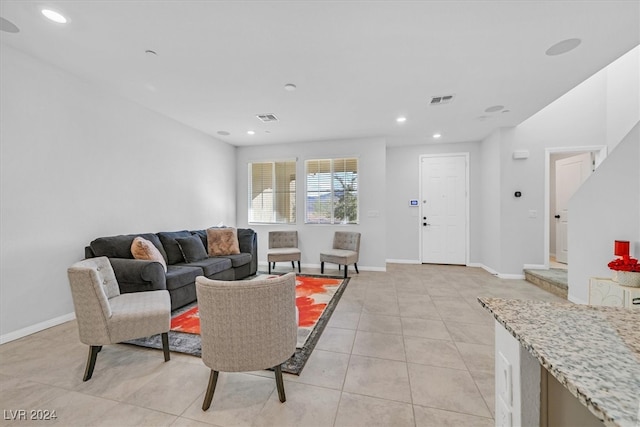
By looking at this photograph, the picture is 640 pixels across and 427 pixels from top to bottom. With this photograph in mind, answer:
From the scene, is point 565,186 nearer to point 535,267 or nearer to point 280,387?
point 535,267

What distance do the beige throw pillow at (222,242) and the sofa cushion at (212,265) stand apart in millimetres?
370

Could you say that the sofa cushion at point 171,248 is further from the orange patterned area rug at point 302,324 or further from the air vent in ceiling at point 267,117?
the air vent in ceiling at point 267,117

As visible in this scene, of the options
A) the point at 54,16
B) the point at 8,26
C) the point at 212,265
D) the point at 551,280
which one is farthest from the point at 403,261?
the point at 8,26

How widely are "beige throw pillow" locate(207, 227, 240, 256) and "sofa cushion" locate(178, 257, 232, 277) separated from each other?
0.37 metres

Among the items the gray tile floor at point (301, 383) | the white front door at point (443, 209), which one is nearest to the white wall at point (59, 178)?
the gray tile floor at point (301, 383)

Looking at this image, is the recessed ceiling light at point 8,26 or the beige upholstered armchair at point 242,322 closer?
the beige upholstered armchair at point 242,322

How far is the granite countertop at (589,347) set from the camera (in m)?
0.46

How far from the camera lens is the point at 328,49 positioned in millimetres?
2395

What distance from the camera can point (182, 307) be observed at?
319 centimetres

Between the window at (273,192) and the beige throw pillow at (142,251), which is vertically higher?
the window at (273,192)

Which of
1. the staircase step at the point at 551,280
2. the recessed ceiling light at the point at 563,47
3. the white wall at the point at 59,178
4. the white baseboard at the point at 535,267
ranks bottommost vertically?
the staircase step at the point at 551,280

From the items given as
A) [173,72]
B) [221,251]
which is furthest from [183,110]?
[221,251]

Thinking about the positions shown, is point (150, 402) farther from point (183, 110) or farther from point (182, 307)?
point (183, 110)

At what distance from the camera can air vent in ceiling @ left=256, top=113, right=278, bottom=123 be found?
4031 millimetres
